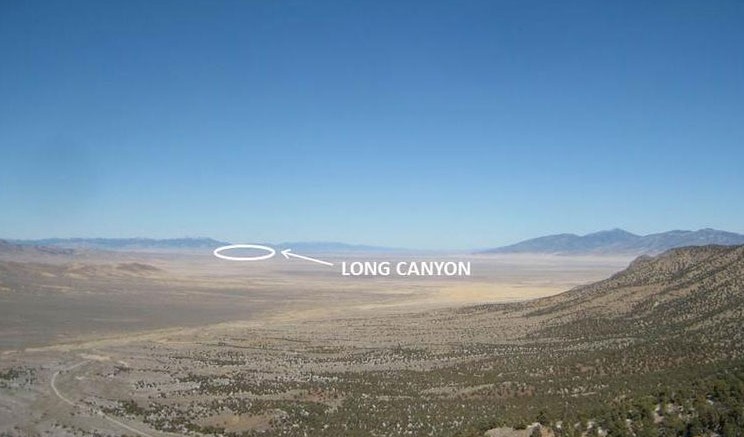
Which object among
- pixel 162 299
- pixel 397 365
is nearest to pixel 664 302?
pixel 397 365

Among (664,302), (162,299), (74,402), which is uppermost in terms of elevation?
(664,302)

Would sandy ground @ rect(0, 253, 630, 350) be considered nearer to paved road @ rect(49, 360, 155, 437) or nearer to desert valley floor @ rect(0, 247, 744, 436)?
desert valley floor @ rect(0, 247, 744, 436)

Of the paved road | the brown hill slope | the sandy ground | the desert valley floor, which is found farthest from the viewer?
the sandy ground

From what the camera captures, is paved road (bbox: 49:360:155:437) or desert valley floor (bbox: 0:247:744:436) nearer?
desert valley floor (bbox: 0:247:744:436)

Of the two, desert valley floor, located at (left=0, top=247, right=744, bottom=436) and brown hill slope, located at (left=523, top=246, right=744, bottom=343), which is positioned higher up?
brown hill slope, located at (left=523, top=246, right=744, bottom=343)

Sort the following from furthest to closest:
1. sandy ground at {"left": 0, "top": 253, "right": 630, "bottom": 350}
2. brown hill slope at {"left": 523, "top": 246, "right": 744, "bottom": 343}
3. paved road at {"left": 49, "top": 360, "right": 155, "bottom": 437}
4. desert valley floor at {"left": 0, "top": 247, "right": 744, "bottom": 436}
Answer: sandy ground at {"left": 0, "top": 253, "right": 630, "bottom": 350}, brown hill slope at {"left": 523, "top": 246, "right": 744, "bottom": 343}, paved road at {"left": 49, "top": 360, "right": 155, "bottom": 437}, desert valley floor at {"left": 0, "top": 247, "right": 744, "bottom": 436}

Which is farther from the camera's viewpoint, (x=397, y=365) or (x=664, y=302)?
(x=664, y=302)

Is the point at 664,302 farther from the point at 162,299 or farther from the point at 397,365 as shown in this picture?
the point at 162,299

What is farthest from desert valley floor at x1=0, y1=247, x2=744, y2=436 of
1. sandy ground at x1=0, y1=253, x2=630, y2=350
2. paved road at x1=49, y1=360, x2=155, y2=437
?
sandy ground at x1=0, y1=253, x2=630, y2=350

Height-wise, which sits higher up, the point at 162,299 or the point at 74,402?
the point at 162,299

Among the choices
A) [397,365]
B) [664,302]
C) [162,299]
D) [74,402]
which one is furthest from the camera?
[162,299]

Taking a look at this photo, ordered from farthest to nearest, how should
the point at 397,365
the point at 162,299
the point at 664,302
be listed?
the point at 162,299 → the point at 664,302 → the point at 397,365

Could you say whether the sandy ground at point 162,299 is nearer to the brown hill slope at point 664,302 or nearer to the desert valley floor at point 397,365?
A: the desert valley floor at point 397,365
